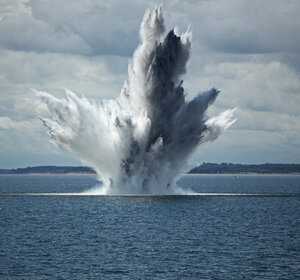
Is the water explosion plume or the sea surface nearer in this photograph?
the sea surface

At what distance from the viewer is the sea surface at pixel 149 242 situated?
4812cm

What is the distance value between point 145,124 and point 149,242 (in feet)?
138

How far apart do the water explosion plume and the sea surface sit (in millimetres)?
7091

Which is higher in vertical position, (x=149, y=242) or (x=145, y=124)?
(x=145, y=124)

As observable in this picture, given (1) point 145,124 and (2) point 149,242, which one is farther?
(1) point 145,124

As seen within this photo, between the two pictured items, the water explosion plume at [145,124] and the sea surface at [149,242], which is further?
the water explosion plume at [145,124]

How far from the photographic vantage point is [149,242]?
62.6 m

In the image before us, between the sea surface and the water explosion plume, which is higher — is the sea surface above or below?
below

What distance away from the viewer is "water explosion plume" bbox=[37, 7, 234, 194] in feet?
341

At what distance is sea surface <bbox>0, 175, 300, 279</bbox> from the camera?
1895 inches

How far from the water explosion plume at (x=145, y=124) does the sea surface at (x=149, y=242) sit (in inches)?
279

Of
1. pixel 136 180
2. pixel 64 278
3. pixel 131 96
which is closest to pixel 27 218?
pixel 136 180

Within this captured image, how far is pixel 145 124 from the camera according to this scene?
102 metres

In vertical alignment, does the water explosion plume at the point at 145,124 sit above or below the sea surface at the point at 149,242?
above
